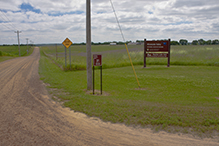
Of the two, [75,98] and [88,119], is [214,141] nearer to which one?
[88,119]

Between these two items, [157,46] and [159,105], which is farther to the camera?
[157,46]

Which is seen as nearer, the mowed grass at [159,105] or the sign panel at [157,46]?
the mowed grass at [159,105]

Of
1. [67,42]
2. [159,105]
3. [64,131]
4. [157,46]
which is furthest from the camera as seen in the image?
[157,46]

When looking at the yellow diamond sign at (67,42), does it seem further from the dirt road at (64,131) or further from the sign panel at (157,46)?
the dirt road at (64,131)

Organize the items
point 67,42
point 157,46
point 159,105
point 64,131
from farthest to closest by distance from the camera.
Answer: point 157,46, point 67,42, point 159,105, point 64,131

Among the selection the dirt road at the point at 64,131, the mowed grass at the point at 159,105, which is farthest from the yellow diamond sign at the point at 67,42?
the dirt road at the point at 64,131

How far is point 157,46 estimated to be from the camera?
1678 centimetres

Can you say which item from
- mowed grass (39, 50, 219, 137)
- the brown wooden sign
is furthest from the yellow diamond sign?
mowed grass (39, 50, 219, 137)

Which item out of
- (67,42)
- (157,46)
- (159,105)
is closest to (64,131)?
(159,105)

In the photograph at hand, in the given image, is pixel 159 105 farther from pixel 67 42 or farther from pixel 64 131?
pixel 67 42

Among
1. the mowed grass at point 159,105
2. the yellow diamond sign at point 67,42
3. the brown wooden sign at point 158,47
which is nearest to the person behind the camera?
the mowed grass at point 159,105

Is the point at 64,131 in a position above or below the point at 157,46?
below

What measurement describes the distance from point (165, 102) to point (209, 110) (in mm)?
1371

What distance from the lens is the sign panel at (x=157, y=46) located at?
16.7 m
